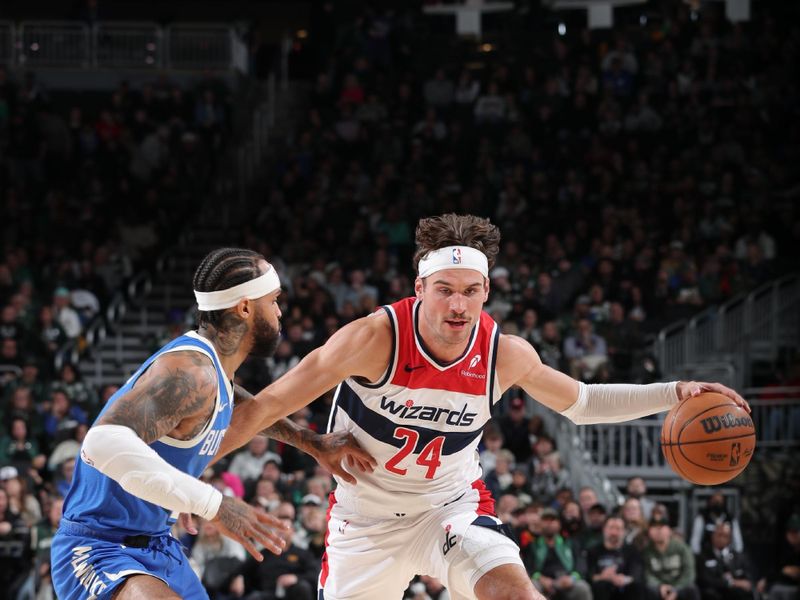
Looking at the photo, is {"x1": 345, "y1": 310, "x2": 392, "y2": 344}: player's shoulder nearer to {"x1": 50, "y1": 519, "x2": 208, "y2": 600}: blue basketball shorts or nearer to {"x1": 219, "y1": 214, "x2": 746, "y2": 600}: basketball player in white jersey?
{"x1": 219, "y1": 214, "x2": 746, "y2": 600}: basketball player in white jersey

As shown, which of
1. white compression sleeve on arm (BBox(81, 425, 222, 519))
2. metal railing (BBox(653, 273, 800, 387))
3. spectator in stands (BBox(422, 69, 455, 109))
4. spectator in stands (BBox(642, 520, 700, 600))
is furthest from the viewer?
spectator in stands (BBox(422, 69, 455, 109))

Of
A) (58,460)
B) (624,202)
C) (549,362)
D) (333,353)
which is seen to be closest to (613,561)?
(549,362)

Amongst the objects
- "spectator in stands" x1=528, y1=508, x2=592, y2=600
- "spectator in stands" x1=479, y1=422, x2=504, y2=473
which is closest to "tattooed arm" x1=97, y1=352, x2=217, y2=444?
"spectator in stands" x1=528, y1=508, x2=592, y2=600

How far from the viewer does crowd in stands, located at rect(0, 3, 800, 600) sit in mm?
11766

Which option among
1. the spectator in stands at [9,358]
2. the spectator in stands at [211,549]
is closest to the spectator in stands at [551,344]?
the spectator in stands at [211,549]

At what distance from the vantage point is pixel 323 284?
53.2 ft

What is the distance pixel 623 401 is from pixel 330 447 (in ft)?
5.00

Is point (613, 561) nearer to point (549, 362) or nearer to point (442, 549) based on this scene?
point (549, 362)

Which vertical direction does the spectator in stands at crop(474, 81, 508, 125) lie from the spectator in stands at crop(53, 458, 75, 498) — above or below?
above

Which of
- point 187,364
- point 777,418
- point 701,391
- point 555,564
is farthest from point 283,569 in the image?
point 187,364

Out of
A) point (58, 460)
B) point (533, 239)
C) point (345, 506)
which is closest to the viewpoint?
point (345, 506)

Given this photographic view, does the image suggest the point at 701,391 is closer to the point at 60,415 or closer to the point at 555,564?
the point at 555,564

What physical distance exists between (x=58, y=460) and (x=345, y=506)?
6.84 m

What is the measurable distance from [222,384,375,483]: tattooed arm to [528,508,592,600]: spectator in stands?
5231mm
